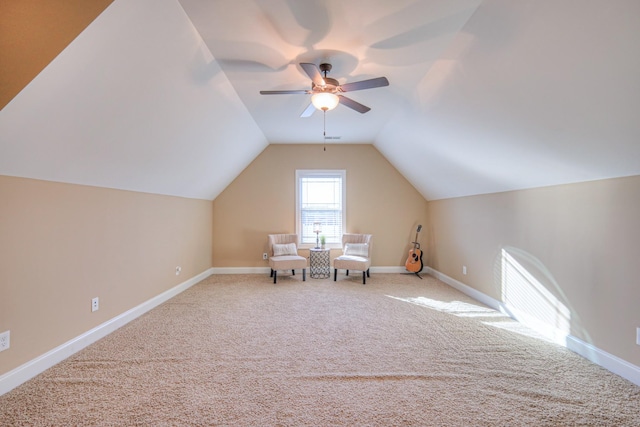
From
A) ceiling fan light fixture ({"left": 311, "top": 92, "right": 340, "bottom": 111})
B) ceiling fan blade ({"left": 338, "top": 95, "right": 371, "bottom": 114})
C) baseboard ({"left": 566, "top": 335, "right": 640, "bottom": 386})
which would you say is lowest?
baseboard ({"left": 566, "top": 335, "right": 640, "bottom": 386})

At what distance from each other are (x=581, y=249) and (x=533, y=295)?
798 millimetres

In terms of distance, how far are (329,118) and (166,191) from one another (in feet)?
8.68

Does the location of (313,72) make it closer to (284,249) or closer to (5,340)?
(5,340)

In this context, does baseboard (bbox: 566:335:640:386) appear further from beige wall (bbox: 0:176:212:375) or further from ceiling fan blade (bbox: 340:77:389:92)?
beige wall (bbox: 0:176:212:375)

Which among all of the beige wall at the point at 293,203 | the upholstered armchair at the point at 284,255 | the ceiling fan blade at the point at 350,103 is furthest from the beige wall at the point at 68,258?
the ceiling fan blade at the point at 350,103

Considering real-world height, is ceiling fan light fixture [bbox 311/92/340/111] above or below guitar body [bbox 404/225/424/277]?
A: above

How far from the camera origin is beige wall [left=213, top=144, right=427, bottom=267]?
6.09 meters

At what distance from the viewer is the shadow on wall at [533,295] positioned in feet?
9.30

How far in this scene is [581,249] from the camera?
8.70 ft

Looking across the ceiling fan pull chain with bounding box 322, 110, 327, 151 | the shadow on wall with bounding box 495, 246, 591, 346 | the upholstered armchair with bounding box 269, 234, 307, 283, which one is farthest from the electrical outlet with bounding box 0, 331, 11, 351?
the shadow on wall with bounding box 495, 246, 591, 346

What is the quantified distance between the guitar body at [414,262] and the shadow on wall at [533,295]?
1.94 m

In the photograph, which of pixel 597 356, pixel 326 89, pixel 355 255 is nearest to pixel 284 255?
pixel 355 255

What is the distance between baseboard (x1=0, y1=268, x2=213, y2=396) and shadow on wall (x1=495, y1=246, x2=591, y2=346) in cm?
454

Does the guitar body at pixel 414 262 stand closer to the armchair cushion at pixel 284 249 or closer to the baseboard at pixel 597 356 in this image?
the baseboard at pixel 597 356
